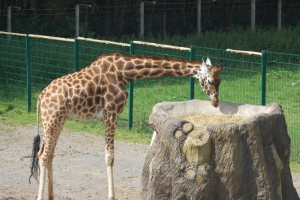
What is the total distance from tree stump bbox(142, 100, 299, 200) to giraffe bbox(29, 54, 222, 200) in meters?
1.22

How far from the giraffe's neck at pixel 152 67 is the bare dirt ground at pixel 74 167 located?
5.00ft

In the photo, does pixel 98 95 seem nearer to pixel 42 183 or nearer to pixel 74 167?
pixel 42 183

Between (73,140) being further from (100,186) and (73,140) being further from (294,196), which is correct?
(294,196)

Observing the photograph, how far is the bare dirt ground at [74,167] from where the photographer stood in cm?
1116

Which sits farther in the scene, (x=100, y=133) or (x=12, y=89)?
(x=12, y=89)

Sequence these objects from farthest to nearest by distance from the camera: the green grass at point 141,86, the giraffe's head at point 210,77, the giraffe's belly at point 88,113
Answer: the green grass at point 141,86
the giraffe's belly at point 88,113
the giraffe's head at point 210,77

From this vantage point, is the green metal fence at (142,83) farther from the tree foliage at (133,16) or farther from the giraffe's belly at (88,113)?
the giraffe's belly at (88,113)

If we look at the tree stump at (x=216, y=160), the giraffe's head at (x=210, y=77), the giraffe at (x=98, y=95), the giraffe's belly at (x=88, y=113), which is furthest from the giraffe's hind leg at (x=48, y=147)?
the giraffe's head at (x=210, y=77)

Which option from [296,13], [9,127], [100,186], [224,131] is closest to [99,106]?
[100,186]

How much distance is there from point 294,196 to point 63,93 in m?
2.87

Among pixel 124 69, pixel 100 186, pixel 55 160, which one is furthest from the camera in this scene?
pixel 55 160

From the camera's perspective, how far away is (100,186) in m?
11.4

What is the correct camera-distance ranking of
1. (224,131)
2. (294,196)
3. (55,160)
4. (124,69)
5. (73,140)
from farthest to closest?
(73,140) → (55,160) → (124,69) → (294,196) → (224,131)

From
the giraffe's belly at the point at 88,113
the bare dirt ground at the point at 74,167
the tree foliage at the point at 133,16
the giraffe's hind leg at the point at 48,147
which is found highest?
the tree foliage at the point at 133,16
